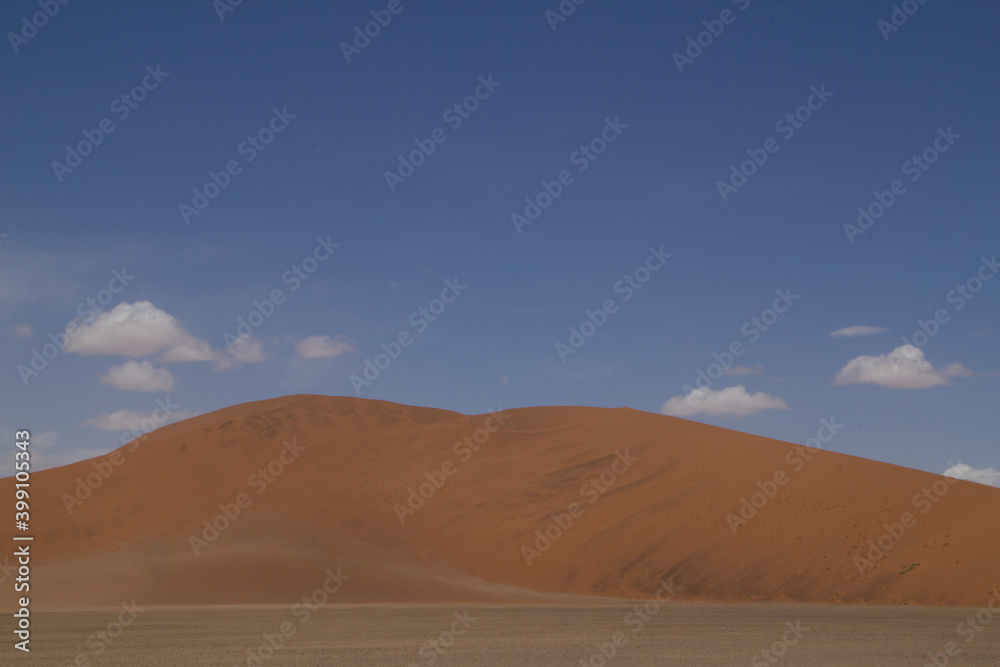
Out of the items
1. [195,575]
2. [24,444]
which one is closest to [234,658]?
[24,444]

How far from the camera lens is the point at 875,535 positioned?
2897 centimetres

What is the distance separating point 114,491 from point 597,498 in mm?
21223
